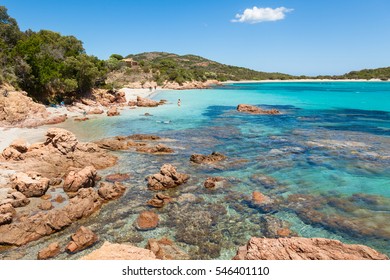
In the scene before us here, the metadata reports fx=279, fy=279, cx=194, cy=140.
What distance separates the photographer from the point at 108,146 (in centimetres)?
2434

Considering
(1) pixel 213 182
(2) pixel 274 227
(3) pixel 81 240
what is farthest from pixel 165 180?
(2) pixel 274 227

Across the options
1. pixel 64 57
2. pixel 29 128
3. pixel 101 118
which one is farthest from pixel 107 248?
pixel 64 57

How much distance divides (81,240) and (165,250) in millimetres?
3357

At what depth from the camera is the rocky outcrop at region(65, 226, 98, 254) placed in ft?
35.0

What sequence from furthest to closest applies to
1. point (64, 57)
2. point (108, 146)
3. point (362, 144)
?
1. point (64, 57)
2. point (362, 144)
3. point (108, 146)

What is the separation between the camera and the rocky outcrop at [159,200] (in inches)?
562

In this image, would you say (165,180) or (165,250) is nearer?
(165,250)

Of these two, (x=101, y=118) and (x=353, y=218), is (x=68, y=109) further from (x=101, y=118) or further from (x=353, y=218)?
(x=353, y=218)

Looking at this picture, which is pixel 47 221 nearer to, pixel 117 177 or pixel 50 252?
pixel 50 252

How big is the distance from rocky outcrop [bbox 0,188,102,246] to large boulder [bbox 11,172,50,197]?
2218 mm

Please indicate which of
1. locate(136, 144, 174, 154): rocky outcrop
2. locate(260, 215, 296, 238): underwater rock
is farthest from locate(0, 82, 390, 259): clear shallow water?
locate(136, 144, 174, 154): rocky outcrop

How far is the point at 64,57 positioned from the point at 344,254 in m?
58.7

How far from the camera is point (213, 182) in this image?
16594mm

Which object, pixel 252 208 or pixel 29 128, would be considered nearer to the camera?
pixel 252 208
